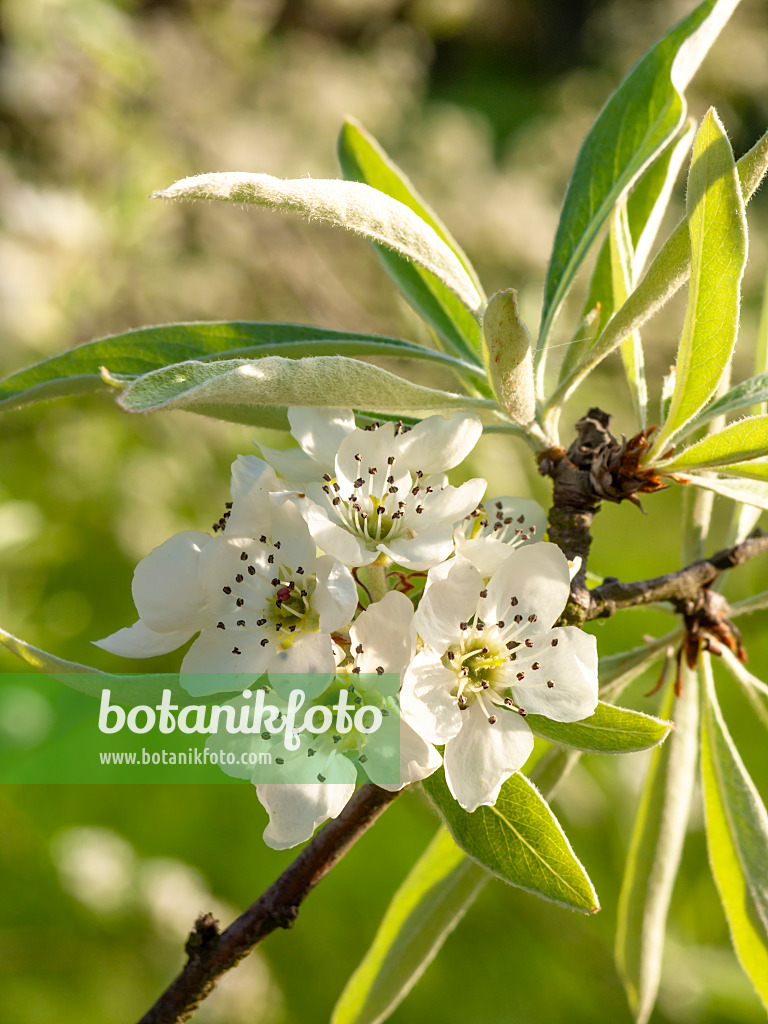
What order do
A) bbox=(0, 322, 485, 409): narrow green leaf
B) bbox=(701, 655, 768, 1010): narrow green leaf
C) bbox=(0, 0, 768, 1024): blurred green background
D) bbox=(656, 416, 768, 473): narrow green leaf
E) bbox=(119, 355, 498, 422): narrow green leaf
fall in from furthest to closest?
bbox=(0, 0, 768, 1024): blurred green background
bbox=(701, 655, 768, 1010): narrow green leaf
bbox=(0, 322, 485, 409): narrow green leaf
bbox=(656, 416, 768, 473): narrow green leaf
bbox=(119, 355, 498, 422): narrow green leaf

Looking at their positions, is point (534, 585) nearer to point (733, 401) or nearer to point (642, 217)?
point (733, 401)

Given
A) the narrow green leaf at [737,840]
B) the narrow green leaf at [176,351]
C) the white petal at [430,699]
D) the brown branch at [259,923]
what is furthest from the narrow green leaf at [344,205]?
the narrow green leaf at [737,840]

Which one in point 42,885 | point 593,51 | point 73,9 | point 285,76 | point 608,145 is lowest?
point 42,885

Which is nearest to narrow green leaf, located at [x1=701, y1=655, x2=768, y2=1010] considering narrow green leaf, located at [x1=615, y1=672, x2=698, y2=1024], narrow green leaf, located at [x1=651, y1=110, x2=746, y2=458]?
narrow green leaf, located at [x1=615, y1=672, x2=698, y2=1024]

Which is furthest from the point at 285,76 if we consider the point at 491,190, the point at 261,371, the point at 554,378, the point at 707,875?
the point at 261,371

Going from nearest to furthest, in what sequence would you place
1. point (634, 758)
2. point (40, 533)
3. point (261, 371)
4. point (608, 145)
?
→ point (261, 371) < point (608, 145) < point (40, 533) < point (634, 758)

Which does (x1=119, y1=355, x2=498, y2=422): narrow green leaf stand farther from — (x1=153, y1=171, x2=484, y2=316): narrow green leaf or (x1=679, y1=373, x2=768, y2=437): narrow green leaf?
(x1=679, y1=373, x2=768, y2=437): narrow green leaf

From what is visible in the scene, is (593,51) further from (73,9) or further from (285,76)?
(73,9)

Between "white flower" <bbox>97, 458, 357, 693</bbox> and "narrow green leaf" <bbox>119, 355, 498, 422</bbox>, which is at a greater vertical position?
"narrow green leaf" <bbox>119, 355, 498, 422</bbox>
